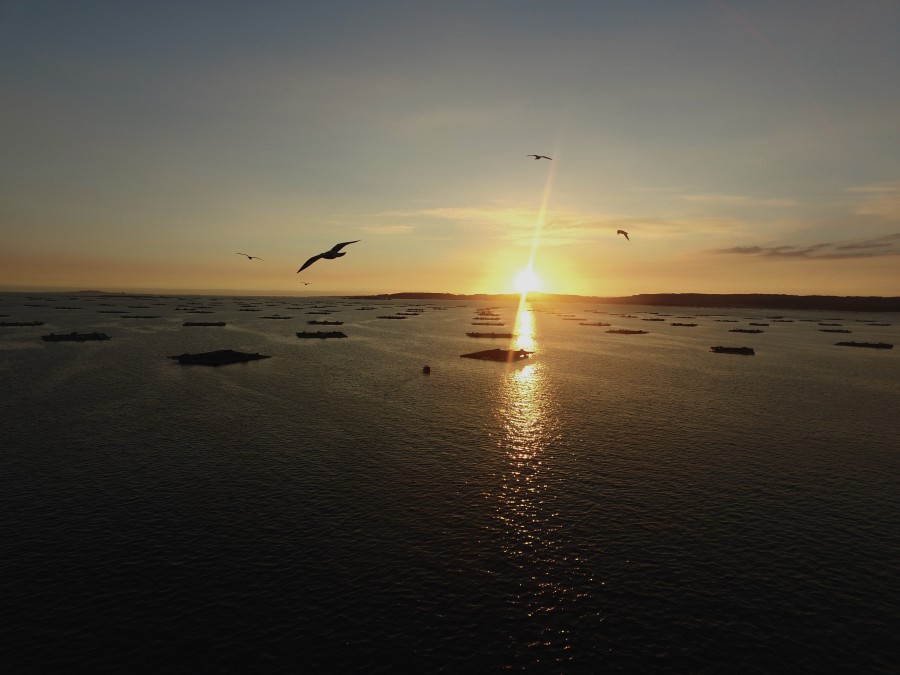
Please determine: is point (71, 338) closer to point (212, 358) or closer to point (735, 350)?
point (212, 358)

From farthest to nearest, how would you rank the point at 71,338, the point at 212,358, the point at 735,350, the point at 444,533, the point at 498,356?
the point at 71,338 < the point at 735,350 < the point at 498,356 < the point at 212,358 < the point at 444,533

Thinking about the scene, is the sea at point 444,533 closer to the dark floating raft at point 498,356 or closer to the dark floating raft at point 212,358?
the dark floating raft at point 212,358

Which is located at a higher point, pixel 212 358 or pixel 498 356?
pixel 498 356

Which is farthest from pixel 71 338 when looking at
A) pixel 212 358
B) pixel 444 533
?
pixel 444 533

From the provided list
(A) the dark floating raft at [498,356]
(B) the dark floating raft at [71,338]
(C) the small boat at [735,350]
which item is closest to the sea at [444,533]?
(A) the dark floating raft at [498,356]

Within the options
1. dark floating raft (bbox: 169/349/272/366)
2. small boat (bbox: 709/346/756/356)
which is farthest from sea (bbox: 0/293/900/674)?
small boat (bbox: 709/346/756/356)

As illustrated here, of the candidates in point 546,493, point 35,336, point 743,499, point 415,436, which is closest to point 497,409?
point 415,436

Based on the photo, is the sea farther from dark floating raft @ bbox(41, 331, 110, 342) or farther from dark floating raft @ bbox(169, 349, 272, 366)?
dark floating raft @ bbox(41, 331, 110, 342)

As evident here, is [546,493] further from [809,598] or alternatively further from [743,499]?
[809,598]

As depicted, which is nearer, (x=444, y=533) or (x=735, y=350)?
(x=444, y=533)
